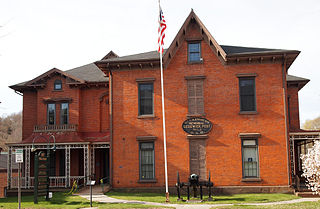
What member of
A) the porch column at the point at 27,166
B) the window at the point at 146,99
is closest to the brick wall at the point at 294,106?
the window at the point at 146,99

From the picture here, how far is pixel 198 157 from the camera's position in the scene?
21.1 meters

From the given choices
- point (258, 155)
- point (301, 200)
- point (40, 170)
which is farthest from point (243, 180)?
point (40, 170)

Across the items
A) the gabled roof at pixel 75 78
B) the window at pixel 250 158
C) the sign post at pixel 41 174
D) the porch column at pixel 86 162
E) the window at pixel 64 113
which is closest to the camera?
the sign post at pixel 41 174

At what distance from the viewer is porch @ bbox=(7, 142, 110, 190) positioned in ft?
78.3

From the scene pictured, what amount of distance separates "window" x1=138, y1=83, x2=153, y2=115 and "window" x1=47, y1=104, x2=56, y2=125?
8437mm

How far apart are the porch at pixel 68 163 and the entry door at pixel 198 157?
6313mm

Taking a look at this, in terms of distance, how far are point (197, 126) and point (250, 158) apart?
12.3 feet

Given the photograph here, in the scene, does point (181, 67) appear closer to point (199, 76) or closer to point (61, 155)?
point (199, 76)

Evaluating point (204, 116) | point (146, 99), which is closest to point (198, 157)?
point (204, 116)

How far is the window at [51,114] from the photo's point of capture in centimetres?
2669

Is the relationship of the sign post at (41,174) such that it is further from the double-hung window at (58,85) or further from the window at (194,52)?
the window at (194,52)

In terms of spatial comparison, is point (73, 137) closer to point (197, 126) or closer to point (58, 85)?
point (58, 85)

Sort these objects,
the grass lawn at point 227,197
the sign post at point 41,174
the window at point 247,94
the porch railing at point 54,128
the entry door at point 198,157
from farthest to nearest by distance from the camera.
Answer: the porch railing at point 54,128
the window at point 247,94
the entry door at point 198,157
the sign post at point 41,174
the grass lawn at point 227,197

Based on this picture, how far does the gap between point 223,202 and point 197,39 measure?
1025 centimetres
